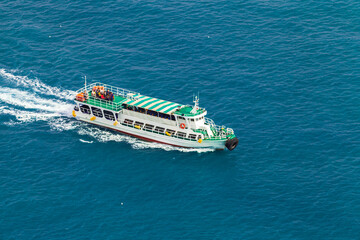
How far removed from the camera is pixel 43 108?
7156 inches

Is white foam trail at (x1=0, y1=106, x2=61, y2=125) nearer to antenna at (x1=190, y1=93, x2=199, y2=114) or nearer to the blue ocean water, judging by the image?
the blue ocean water

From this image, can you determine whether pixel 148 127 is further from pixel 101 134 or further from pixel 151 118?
pixel 101 134

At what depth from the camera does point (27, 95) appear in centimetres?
18612

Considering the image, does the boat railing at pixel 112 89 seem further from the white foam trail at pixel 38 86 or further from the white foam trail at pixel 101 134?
the white foam trail at pixel 101 134

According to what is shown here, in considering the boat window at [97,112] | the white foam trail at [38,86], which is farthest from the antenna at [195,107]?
the white foam trail at [38,86]

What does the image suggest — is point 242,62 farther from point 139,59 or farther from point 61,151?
point 61,151

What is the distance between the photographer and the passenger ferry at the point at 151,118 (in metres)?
167

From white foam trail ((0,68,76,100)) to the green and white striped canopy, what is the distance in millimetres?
20951

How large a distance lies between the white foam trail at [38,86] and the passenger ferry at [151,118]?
722 centimetres

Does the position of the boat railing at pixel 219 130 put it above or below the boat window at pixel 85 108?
below

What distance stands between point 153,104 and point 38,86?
3718 cm

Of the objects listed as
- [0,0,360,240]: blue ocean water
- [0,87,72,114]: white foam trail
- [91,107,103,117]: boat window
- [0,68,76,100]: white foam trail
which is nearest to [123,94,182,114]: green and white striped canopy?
[91,107,103,117]: boat window

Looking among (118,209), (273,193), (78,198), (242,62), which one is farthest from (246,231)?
(242,62)

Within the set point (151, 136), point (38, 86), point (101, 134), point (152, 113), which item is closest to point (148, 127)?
point (151, 136)
